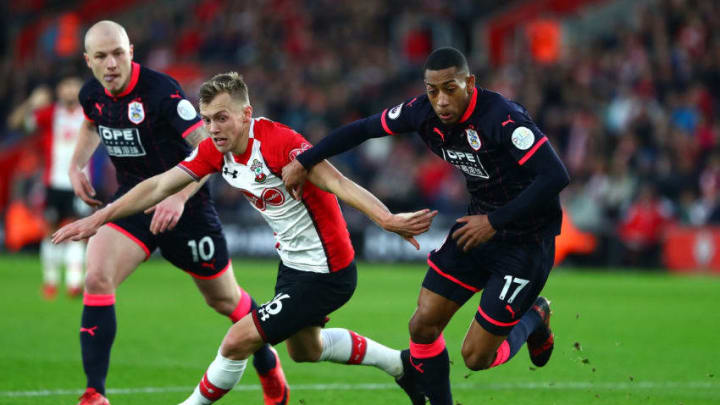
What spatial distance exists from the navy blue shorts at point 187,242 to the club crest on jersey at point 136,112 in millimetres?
646

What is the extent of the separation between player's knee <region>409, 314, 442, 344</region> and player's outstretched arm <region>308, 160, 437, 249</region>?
0.65 m

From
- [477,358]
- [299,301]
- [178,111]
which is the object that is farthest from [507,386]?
[178,111]

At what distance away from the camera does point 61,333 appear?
419 inches

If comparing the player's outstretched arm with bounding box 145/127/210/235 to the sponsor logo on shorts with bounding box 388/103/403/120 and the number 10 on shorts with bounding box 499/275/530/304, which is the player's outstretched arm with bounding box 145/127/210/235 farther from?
the number 10 on shorts with bounding box 499/275/530/304

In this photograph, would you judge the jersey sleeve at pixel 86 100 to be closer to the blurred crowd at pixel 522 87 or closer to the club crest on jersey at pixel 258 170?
the club crest on jersey at pixel 258 170

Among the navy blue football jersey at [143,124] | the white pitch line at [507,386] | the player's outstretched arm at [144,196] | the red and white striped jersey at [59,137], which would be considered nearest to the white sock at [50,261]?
the red and white striped jersey at [59,137]

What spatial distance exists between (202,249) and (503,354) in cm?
214

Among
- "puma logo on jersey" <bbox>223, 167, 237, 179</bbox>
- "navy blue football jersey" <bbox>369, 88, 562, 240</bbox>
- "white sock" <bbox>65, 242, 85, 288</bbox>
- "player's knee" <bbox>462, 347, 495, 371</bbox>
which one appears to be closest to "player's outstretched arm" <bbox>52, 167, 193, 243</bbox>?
"puma logo on jersey" <bbox>223, 167, 237, 179</bbox>

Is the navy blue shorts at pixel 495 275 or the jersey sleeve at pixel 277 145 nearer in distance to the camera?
the jersey sleeve at pixel 277 145

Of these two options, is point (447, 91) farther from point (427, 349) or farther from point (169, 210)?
point (169, 210)

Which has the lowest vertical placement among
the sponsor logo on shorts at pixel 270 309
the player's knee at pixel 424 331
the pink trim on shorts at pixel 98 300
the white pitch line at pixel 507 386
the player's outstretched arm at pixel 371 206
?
the white pitch line at pixel 507 386

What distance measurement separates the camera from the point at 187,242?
7.17 m

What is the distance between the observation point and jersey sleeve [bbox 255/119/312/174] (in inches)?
242

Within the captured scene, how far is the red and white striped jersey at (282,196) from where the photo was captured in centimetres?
618
